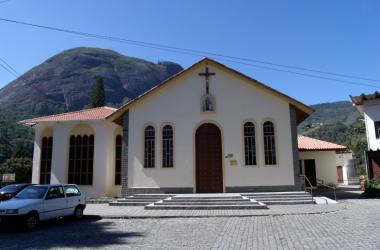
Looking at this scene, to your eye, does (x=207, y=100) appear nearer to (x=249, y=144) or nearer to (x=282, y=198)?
(x=249, y=144)

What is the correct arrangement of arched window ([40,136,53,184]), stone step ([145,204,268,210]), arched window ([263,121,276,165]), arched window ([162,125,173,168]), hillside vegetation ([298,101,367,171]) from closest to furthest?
stone step ([145,204,268,210]), arched window ([263,121,276,165]), arched window ([162,125,173,168]), arched window ([40,136,53,184]), hillside vegetation ([298,101,367,171])

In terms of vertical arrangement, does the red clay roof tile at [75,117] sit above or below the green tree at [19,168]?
above

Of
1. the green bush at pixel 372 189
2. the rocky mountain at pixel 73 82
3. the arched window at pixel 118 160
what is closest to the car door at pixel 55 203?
the arched window at pixel 118 160

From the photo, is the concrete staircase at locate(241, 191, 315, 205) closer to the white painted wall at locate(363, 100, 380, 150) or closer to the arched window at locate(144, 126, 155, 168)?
the arched window at locate(144, 126, 155, 168)

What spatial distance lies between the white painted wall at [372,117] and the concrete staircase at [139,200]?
15441 millimetres

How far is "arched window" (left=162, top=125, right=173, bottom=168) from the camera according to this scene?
63.1 ft

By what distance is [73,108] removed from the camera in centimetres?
12425

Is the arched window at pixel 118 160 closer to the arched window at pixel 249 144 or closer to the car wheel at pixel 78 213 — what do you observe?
the arched window at pixel 249 144

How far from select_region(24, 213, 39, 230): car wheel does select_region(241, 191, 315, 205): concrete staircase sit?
958 cm

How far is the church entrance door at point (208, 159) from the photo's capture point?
1892 cm

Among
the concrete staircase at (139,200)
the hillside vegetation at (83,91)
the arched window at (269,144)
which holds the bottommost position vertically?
the concrete staircase at (139,200)

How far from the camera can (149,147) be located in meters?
19.6

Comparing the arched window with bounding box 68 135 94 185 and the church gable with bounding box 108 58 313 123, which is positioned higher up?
the church gable with bounding box 108 58 313 123

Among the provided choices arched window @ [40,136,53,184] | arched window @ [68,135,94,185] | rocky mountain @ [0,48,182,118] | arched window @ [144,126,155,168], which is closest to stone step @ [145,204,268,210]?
arched window @ [144,126,155,168]
